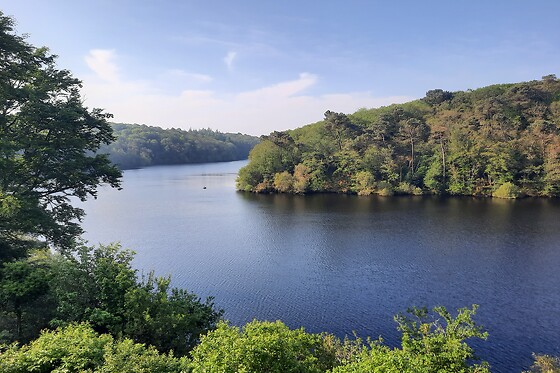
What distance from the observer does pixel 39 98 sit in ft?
78.8

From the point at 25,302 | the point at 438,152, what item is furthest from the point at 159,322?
the point at 438,152

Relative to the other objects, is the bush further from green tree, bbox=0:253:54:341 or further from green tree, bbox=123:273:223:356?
green tree, bbox=0:253:54:341

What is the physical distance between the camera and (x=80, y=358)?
1100 cm

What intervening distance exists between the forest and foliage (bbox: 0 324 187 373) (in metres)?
0.04

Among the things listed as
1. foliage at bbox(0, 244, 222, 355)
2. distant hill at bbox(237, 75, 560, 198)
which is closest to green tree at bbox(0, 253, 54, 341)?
foliage at bbox(0, 244, 222, 355)

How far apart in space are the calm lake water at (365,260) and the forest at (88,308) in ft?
15.9

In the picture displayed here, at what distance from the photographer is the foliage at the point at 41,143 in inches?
878

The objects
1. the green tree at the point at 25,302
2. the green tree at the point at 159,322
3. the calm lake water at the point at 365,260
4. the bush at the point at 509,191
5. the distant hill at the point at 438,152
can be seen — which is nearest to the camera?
the green tree at the point at 159,322

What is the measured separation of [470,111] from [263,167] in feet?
186

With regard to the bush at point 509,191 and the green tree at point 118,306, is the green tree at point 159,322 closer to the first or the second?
the green tree at point 118,306

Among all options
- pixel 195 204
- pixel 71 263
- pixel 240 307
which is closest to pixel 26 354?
pixel 71 263

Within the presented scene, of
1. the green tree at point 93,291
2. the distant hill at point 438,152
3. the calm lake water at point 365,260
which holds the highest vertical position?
the distant hill at point 438,152

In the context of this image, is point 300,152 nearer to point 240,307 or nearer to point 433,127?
point 433,127

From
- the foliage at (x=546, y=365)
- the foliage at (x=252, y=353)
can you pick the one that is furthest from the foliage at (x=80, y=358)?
the foliage at (x=546, y=365)
